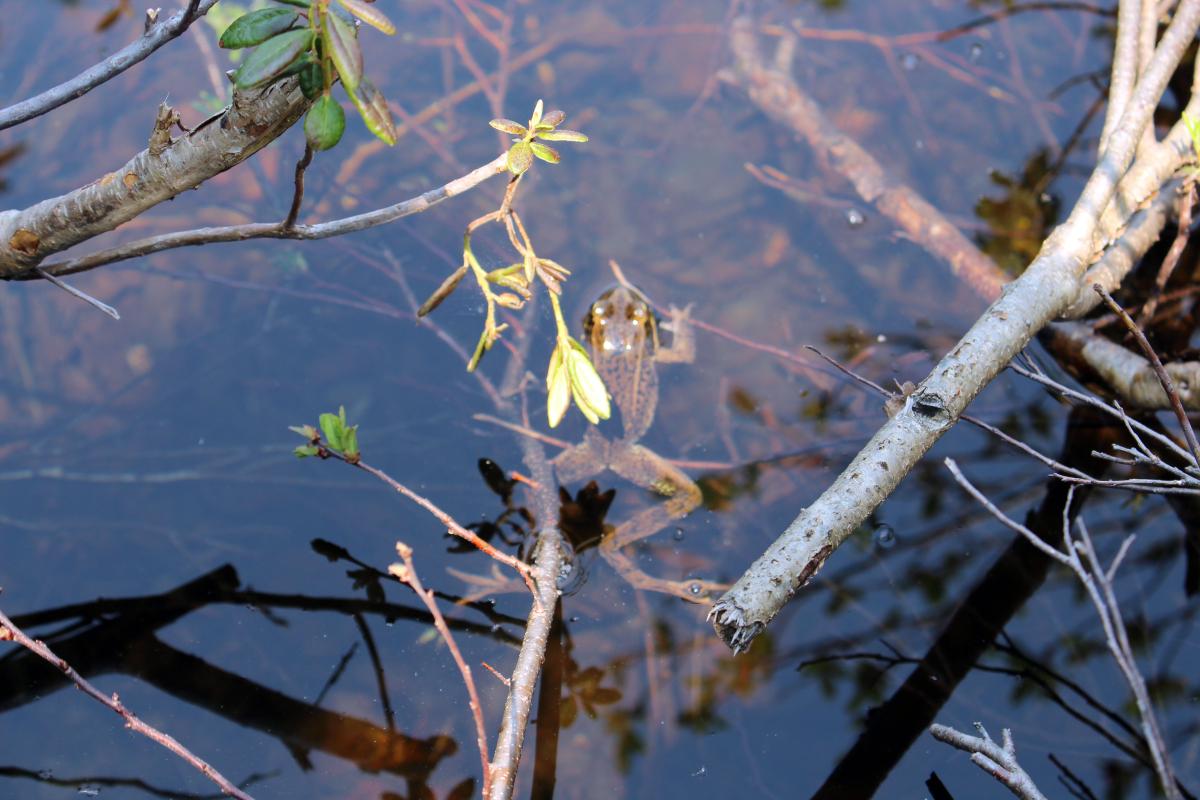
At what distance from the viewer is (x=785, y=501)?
141 inches

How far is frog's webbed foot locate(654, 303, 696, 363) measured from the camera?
4.26m

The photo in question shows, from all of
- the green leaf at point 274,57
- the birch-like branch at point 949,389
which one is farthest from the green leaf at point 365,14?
the birch-like branch at point 949,389

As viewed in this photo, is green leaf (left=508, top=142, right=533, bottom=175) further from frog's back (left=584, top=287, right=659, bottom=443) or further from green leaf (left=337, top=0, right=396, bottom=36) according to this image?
frog's back (left=584, top=287, right=659, bottom=443)

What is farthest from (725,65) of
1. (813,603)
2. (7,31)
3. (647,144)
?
(7,31)

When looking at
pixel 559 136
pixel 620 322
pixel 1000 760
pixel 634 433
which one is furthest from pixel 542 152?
pixel 620 322

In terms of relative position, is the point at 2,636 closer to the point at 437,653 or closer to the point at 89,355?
the point at 437,653

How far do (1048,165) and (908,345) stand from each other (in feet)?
4.58

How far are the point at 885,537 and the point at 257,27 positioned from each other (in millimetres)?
2780

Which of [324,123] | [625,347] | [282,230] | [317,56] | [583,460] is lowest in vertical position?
[324,123]

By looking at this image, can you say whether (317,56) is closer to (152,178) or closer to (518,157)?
(518,157)

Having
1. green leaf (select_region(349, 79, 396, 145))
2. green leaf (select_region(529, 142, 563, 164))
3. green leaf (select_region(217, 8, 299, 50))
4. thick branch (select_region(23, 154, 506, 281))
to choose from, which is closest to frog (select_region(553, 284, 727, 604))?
thick branch (select_region(23, 154, 506, 281))

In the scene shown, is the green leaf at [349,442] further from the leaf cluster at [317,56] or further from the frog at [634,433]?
the leaf cluster at [317,56]

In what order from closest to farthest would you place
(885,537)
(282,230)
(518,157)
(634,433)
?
(518,157)
(282,230)
(885,537)
(634,433)

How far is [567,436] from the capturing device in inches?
152
